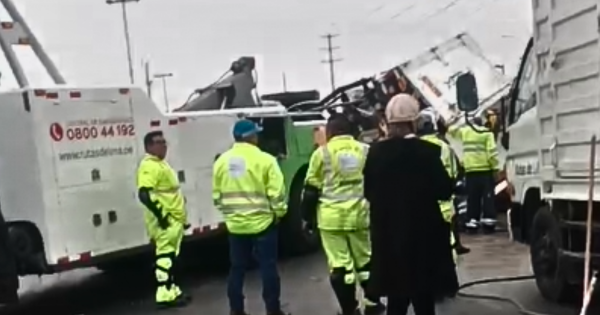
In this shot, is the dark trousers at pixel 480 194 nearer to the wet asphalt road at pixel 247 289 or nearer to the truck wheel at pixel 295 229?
the wet asphalt road at pixel 247 289

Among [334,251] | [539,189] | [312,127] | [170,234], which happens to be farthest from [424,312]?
[312,127]

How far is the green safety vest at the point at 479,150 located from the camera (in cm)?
1545

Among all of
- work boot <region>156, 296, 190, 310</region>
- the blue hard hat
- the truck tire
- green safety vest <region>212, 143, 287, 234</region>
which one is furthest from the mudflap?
the truck tire

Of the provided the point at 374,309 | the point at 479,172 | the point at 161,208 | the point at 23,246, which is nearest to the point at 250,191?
the point at 374,309

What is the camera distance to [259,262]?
9.41 metres

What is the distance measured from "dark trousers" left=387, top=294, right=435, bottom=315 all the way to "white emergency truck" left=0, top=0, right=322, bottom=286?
169 inches

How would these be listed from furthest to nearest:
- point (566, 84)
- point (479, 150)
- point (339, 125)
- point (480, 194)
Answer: point (480, 194), point (479, 150), point (339, 125), point (566, 84)

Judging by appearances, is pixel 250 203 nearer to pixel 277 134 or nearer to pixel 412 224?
pixel 412 224

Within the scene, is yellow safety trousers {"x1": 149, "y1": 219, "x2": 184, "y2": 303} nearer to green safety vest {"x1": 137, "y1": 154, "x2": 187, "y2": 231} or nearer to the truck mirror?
green safety vest {"x1": 137, "y1": 154, "x2": 187, "y2": 231}

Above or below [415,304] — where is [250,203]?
above

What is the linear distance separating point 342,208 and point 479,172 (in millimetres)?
7144

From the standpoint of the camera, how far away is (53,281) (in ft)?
46.6

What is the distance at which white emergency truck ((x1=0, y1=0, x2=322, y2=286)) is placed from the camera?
33.1 ft

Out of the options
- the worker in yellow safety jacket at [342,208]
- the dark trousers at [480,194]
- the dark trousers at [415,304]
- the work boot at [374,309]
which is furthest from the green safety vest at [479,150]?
the dark trousers at [415,304]
